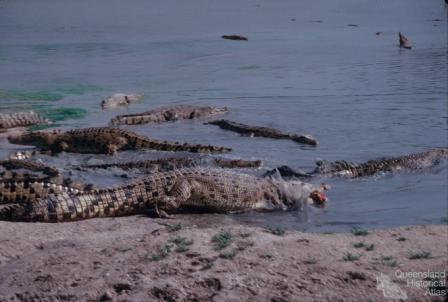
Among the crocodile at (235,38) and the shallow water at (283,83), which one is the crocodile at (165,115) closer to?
the shallow water at (283,83)

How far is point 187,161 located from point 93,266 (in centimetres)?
456

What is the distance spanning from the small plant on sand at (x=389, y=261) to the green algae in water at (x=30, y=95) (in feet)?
39.7

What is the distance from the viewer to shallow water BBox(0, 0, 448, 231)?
8.97m

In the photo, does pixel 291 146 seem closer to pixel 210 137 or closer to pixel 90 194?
pixel 210 137

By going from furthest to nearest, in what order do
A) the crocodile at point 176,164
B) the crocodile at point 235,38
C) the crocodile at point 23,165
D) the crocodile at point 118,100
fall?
1. the crocodile at point 235,38
2. the crocodile at point 118,100
3. the crocodile at point 176,164
4. the crocodile at point 23,165

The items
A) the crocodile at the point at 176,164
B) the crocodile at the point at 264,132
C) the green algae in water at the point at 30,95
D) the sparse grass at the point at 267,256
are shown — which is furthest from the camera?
the green algae in water at the point at 30,95

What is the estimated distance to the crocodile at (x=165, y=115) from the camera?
44.2ft

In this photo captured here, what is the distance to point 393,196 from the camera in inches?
331

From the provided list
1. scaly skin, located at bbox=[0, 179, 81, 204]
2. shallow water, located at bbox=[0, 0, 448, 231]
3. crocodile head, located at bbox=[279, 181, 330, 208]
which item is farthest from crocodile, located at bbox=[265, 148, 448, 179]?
scaly skin, located at bbox=[0, 179, 81, 204]

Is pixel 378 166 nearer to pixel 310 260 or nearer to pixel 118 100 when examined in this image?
pixel 310 260

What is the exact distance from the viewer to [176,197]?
734 cm

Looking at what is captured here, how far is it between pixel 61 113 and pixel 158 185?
25.4ft

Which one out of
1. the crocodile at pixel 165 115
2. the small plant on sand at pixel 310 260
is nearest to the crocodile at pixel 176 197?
the small plant on sand at pixel 310 260

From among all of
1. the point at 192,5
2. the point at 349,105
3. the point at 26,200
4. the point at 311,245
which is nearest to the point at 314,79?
the point at 349,105
